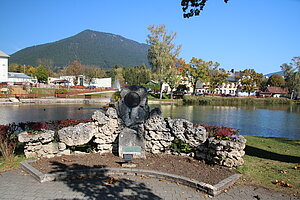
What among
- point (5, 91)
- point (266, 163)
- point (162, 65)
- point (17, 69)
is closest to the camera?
point (266, 163)

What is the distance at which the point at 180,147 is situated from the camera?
27.8 feet

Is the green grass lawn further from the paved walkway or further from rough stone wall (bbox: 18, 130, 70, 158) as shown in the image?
the paved walkway

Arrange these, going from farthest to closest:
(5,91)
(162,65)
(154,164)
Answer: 1. (162,65)
2. (5,91)
3. (154,164)

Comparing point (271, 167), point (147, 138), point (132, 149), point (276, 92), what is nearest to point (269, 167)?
point (271, 167)

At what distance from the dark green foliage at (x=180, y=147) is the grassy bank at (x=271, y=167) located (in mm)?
1885

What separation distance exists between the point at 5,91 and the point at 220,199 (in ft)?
149

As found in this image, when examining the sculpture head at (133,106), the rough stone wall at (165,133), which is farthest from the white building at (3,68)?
the rough stone wall at (165,133)

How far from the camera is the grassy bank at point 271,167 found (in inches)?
251

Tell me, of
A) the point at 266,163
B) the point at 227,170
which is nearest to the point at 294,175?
the point at 266,163

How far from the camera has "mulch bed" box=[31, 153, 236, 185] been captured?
6.59 metres

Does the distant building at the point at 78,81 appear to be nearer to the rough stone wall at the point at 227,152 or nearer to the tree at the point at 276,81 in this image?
the rough stone wall at the point at 227,152

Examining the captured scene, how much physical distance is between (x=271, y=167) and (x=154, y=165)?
13.7ft

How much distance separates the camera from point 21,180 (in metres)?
6.13

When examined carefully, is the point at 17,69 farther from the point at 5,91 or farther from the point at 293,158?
the point at 293,158
